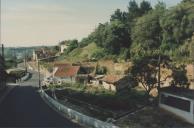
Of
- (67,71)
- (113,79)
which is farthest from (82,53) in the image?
(113,79)

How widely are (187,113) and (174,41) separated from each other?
38.6 metres

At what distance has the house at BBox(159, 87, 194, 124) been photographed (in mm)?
37594

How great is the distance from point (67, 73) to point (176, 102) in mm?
61778

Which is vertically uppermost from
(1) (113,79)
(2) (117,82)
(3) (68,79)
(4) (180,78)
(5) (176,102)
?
(4) (180,78)

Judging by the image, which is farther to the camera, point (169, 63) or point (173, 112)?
point (169, 63)

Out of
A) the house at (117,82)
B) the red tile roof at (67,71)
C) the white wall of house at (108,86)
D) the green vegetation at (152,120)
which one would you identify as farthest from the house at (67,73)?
the green vegetation at (152,120)

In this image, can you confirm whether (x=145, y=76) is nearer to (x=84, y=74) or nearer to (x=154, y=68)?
(x=154, y=68)

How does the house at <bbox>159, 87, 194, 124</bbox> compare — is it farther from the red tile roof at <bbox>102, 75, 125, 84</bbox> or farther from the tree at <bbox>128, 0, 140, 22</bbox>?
the tree at <bbox>128, 0, 140, 22</bbox>

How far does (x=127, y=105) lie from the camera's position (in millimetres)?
56031

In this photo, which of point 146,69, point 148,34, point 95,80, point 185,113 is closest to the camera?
point 185,113

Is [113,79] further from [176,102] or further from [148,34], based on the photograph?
[176,102]

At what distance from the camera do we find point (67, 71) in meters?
101

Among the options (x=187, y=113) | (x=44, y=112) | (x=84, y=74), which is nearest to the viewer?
(x=187, y=113)

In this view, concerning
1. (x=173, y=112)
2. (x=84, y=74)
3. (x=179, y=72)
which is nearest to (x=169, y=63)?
(x=179, y=72)
